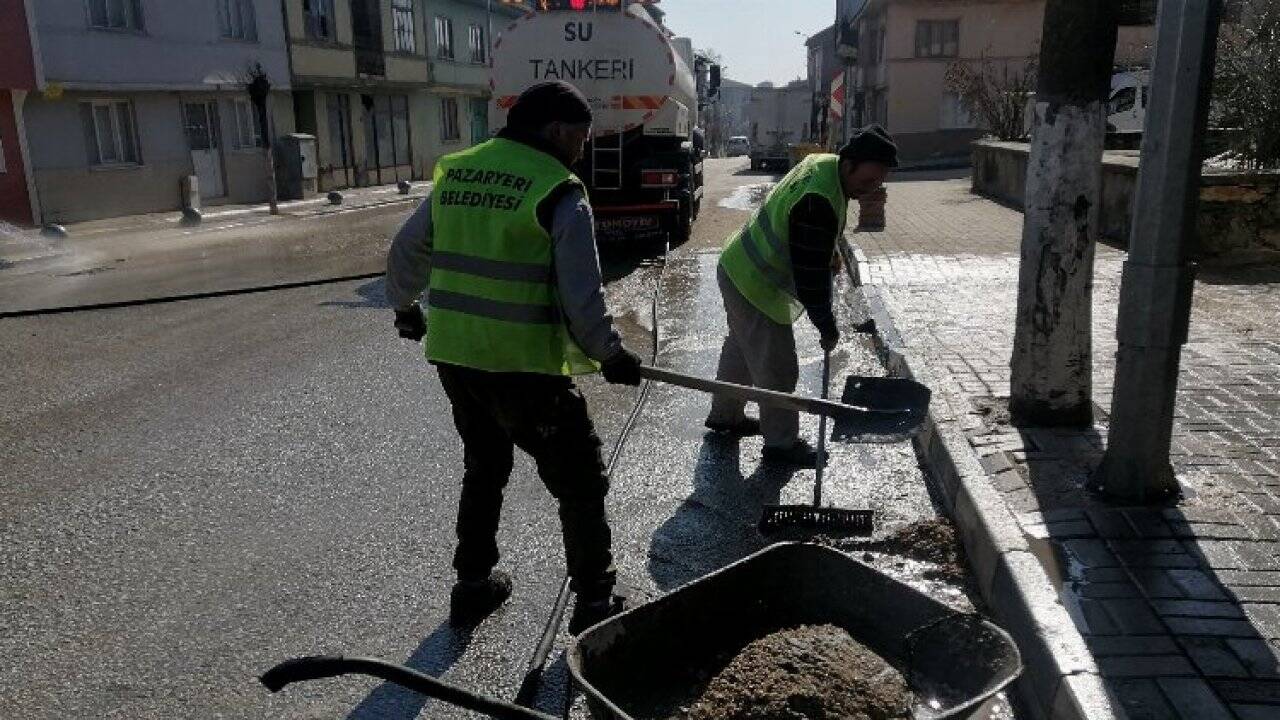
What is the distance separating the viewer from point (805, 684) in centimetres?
252

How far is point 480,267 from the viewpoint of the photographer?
3227 mm

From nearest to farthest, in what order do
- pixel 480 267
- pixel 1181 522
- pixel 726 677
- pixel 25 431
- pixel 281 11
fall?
pixel 726 677 < pixel 480 267 < pixel 1181 522 < pixel 25 431 < pixel 281 11

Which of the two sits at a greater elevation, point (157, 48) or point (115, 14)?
point (115, 14)

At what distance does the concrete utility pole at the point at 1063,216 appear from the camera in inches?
183

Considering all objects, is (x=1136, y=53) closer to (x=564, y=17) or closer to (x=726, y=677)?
(x=564, y=17)

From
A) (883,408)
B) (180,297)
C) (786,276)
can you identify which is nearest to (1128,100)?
(180,297)

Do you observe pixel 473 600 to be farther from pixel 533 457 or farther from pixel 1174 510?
pixel 1174 510

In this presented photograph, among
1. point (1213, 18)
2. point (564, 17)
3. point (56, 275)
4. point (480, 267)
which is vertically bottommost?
point (56, 275)

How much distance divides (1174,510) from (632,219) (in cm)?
943

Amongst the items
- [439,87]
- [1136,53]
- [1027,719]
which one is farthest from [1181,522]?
[1136,53]

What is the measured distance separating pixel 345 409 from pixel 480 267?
3.23 m

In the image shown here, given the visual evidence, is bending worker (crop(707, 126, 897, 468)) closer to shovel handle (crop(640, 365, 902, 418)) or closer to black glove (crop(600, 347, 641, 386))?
shovel handle (crop(640, 365, 902, 418))

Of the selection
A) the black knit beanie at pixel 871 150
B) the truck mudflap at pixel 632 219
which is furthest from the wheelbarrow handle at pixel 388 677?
the truck mudflap at pixel 632 219

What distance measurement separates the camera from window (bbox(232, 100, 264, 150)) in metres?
23.5
